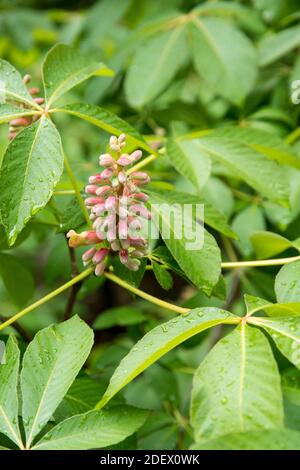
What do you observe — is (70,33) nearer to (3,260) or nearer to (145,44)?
(145,44)

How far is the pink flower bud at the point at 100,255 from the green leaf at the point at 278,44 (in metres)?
0.89

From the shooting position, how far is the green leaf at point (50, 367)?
875 mm

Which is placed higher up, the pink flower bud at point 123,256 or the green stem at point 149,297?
the pink flower bud at point 123,256

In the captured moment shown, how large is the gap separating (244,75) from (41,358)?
3.20ft

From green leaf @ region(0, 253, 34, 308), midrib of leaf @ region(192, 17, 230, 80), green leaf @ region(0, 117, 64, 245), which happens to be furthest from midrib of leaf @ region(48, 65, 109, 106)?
midrib of leaf @ region(192, 17, 230, 80)

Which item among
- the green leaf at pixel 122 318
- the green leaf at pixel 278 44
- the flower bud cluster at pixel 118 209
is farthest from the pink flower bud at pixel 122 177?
the green leaf at pixel 278 44

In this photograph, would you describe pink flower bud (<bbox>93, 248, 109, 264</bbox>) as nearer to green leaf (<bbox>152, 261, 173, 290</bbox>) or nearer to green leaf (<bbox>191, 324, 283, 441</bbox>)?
green leaf (<bbox>152, 261, 173, 290</bbox>)

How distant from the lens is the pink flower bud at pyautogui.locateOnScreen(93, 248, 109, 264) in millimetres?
982

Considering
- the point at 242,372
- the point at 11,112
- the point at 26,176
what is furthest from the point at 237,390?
the point at 11,112

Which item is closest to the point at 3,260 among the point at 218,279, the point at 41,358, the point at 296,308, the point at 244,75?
the point at 41,358

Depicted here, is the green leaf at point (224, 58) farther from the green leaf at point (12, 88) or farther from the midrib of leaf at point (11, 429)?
the midrib of leaf at point (11, 429)

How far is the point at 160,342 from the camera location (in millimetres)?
814

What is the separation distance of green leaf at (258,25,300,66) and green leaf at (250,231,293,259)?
0.64 m

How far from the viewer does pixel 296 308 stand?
859 millimetres
